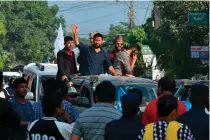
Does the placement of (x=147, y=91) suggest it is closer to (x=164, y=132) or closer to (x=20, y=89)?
(x=20, y=89)

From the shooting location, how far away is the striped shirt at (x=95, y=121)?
7.84 meters

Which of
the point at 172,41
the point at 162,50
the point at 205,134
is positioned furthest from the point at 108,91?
the point at 162,50

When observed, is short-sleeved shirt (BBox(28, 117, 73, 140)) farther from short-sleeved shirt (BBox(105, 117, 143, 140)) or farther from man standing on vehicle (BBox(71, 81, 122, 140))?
short-sleeved shirt (BBox(105, 117, 143, 140))

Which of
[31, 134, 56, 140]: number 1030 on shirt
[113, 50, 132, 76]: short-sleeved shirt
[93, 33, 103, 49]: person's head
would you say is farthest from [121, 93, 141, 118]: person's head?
[113, 50, 132, 76]: short-sleeved shirt

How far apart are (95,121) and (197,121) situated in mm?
1081

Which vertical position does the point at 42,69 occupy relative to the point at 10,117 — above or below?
above

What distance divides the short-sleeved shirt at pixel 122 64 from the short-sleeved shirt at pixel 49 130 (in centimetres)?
529

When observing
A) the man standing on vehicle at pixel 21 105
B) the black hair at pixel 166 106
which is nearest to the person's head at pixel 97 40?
the man standing on vehicle at pixel 21 105

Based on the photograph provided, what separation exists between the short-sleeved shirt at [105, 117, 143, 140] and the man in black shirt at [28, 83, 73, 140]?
66cm

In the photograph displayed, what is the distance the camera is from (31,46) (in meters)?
88.5

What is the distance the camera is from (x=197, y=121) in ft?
25.3

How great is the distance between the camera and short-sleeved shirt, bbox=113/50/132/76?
1312 cm

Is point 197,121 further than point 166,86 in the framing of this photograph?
No

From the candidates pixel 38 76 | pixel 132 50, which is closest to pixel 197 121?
pixel 132 50
